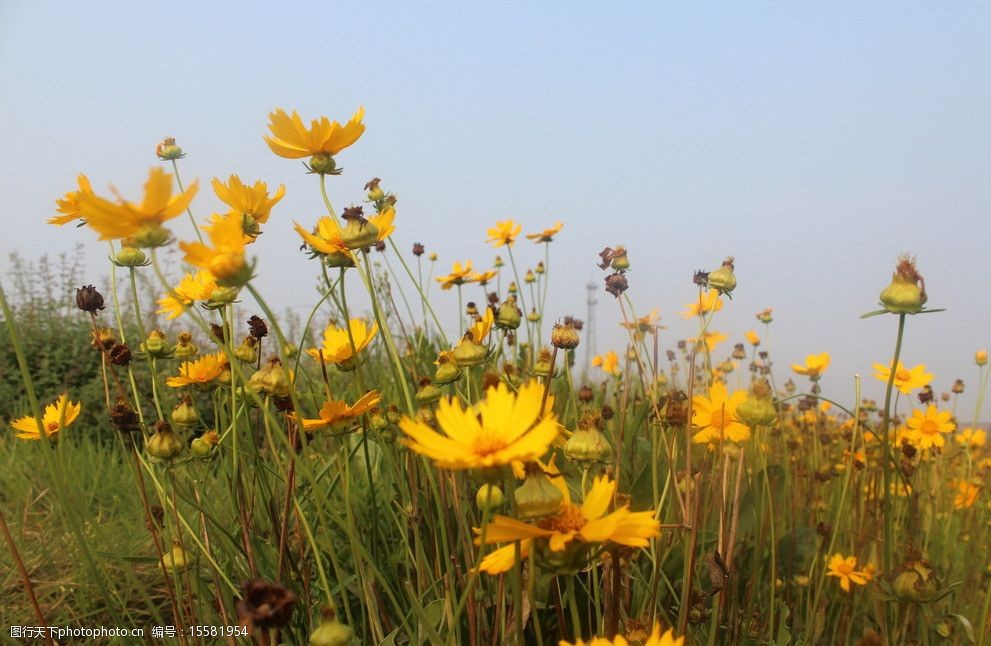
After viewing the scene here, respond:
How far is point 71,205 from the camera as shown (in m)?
1.08

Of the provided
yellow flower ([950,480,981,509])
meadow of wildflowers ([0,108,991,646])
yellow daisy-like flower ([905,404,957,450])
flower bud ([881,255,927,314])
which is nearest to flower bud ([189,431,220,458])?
meadow of wildflowers ([0,108,991,646])

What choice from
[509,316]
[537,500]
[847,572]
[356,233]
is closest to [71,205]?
[356,233]

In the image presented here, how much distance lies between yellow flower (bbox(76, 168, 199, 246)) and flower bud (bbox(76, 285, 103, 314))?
59 cm

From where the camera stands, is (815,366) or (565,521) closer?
(565,521)

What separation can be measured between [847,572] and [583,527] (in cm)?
106

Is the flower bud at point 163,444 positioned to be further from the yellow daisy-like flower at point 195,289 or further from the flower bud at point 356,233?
the flower bud at point 356,233

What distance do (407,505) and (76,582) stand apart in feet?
3.00

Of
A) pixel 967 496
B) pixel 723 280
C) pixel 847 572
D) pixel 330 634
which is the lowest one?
pixel 967 496

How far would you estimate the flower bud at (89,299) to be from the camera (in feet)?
3.72

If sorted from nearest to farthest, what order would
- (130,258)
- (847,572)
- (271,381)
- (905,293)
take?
(905,293), (271,381), (130,258), (847,572)

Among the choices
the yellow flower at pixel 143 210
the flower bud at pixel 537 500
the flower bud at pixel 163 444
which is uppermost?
the yellow flower at pixel 143 210

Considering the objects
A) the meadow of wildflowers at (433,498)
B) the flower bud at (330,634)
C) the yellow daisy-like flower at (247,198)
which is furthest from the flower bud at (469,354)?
the flower bud at (330,634)

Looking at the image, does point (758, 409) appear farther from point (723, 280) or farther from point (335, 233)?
point (335, 233)

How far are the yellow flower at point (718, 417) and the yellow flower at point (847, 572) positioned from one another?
491mm
